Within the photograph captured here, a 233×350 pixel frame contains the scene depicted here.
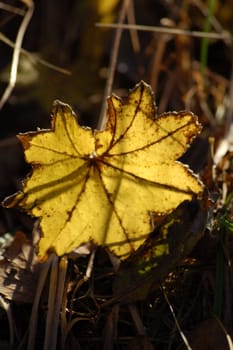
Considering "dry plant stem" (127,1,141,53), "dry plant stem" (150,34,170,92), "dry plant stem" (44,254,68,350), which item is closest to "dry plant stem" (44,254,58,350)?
"dry plant stem" (44,254,68,350)

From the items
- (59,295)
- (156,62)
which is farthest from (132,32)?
(59,295)

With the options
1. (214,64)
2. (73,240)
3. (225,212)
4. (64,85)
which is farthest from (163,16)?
(73,240)

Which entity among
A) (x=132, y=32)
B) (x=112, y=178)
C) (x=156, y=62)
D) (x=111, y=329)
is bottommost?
(x=111, y=329)

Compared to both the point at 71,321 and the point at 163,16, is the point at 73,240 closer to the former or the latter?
the point at 71,321

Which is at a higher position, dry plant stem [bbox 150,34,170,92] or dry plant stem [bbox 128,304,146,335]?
dry plant stem [bbox 150,34,170,92]

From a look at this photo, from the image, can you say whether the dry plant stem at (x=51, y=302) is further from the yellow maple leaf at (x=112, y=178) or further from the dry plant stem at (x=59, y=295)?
the yellow maple leaf at (x=112, y=178)

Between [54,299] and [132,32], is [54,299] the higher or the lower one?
the lower one

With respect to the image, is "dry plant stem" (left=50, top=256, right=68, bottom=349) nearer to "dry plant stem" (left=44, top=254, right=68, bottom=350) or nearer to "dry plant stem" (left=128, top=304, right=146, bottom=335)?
"dry plant stem" (left=44, top=254, right=68, bottom=350)

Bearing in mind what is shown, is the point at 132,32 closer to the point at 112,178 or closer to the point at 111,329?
the point at 112,178
